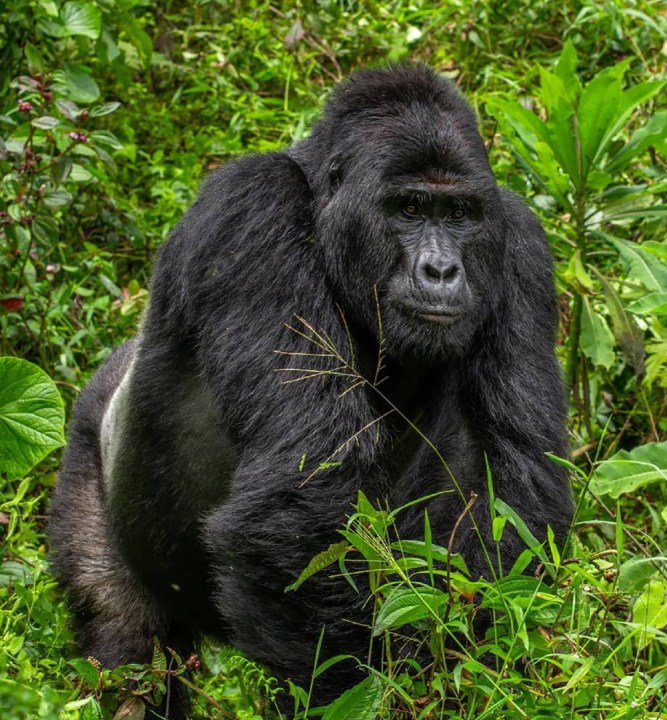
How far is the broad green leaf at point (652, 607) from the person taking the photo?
288 cm

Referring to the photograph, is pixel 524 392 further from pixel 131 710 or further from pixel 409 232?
pixel 131 710

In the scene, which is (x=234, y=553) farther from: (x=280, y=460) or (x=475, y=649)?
(x=475, y=649)

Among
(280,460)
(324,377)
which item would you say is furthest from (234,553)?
(324,377)

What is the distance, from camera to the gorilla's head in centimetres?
347

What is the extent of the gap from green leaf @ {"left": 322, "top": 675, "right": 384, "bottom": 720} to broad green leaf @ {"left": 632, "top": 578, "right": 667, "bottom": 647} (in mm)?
658

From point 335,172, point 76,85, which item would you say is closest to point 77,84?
point 76,85

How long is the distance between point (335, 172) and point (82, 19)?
2.08 m

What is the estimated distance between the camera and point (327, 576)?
3219mm

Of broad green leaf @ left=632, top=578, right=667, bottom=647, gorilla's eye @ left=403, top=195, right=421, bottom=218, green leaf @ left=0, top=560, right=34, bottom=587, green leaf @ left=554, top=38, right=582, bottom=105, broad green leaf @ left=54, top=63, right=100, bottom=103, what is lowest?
green leaf @ left=0, top=560, right=34, bottom=587

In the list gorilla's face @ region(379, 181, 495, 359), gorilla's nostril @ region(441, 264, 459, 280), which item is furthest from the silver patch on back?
gorilla's nostril @ region(441, 264, 459, 280)

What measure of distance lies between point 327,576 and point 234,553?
1.02 ft

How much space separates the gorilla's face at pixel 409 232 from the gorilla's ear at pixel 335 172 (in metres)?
0.03

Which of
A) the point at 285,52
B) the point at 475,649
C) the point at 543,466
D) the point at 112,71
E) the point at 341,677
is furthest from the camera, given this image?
the point at 285,52

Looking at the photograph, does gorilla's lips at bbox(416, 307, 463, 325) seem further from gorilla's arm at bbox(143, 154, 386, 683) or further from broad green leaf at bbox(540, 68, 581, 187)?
broad green leaf at bbox(540, 68, 581, 187)
